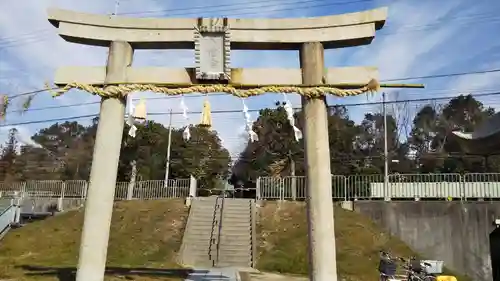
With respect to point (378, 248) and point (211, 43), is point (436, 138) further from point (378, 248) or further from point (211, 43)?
point (211, 43)

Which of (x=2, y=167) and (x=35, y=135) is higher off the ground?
(x=35, y=135)

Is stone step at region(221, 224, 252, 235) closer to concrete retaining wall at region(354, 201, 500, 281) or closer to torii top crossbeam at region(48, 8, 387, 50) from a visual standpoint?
concrete retaining wall at region(354, 201, 500, 281)

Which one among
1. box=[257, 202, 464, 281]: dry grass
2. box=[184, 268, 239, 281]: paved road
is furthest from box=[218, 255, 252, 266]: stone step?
box=[184, 268, 239, 281]: paved road

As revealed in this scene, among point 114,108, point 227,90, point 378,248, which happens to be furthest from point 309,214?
point 378,248

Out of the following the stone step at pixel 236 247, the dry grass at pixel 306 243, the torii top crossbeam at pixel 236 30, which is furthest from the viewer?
the stone step at pixel 236 247

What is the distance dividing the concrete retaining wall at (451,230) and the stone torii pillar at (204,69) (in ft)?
39.2

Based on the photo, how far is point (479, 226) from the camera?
1734cm

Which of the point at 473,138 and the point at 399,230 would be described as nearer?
the point at 473,138

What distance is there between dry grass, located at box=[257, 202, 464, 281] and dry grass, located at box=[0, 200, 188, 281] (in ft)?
11.8

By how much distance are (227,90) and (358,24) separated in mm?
2723

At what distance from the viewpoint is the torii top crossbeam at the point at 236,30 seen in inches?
316

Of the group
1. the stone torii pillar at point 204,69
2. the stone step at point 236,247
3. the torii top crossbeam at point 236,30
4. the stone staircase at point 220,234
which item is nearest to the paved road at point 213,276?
the stone staircase at point 220,234

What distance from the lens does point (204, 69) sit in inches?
320

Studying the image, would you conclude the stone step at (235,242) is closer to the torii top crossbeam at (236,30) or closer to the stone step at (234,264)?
the stone step at (234,264)
